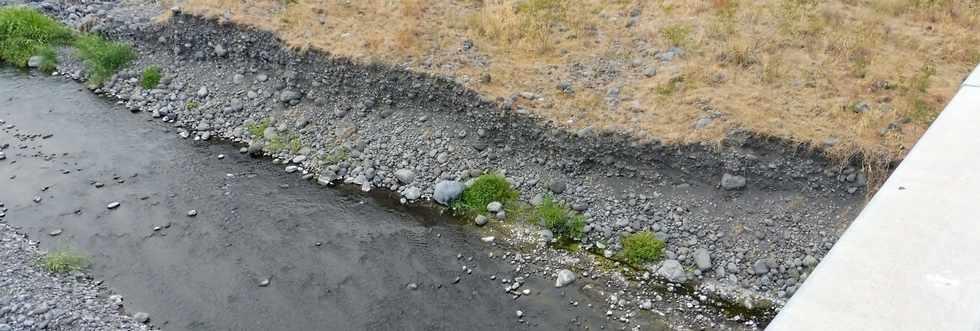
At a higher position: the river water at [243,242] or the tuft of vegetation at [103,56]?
the tuft of vegetation at [103,56]

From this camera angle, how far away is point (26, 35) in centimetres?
1880

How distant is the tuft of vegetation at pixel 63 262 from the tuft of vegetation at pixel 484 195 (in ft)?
20.0

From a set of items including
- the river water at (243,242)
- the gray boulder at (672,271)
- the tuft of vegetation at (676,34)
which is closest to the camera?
the river water at (243,242)

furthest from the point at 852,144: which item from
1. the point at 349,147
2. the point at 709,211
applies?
the point at 349,147

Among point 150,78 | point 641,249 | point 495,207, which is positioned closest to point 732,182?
point 641,249

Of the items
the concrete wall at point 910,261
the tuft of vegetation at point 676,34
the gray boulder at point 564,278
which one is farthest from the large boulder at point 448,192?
the concrete wall at point 910,261

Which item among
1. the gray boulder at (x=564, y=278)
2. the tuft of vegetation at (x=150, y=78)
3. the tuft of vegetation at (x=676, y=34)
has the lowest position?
the gray boulder at (x=564, y=278)

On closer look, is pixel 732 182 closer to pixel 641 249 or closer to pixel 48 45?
pixel 641 249

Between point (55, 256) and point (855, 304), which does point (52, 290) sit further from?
point (855, 304)

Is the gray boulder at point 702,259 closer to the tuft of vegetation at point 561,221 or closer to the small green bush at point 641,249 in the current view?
the small green bush at point 641,249

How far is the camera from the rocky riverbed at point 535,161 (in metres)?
11.0

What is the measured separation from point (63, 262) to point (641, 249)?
910 centimetres

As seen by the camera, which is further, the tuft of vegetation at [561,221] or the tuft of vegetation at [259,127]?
the tuft of vegetation at [259,127]

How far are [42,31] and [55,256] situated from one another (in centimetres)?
1000
